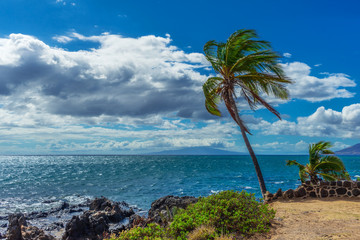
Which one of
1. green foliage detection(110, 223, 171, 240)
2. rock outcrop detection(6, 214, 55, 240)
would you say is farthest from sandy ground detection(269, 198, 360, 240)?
rock outcrop detection(6, 214, 55, 240)

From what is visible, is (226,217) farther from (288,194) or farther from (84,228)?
(84,228)

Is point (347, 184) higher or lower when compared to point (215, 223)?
higher

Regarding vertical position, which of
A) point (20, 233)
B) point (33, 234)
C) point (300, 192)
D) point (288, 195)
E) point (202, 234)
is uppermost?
point (300, 192)

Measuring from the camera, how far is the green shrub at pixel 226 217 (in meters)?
8.67

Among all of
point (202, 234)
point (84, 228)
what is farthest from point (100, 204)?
point (202, 234)

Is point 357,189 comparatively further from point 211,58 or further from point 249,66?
point 211,58

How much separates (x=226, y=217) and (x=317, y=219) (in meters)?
3.73

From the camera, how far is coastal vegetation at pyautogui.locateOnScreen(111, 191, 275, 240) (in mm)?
8008

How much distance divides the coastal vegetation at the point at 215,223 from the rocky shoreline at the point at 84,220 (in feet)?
15.7

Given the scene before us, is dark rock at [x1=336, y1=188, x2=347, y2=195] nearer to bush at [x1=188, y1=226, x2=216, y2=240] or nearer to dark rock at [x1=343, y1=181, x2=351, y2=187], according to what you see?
dark rock at [x1=343, y1=181, x2=351, y2=187]

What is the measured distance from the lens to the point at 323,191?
45.9ft

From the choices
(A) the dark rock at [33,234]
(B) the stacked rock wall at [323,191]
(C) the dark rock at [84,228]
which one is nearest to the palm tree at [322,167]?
(B) the stacked rock wall at [323,191]

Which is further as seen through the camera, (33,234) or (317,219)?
(33,234)

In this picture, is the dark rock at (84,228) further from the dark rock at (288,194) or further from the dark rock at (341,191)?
the dark rock at (341,191)
